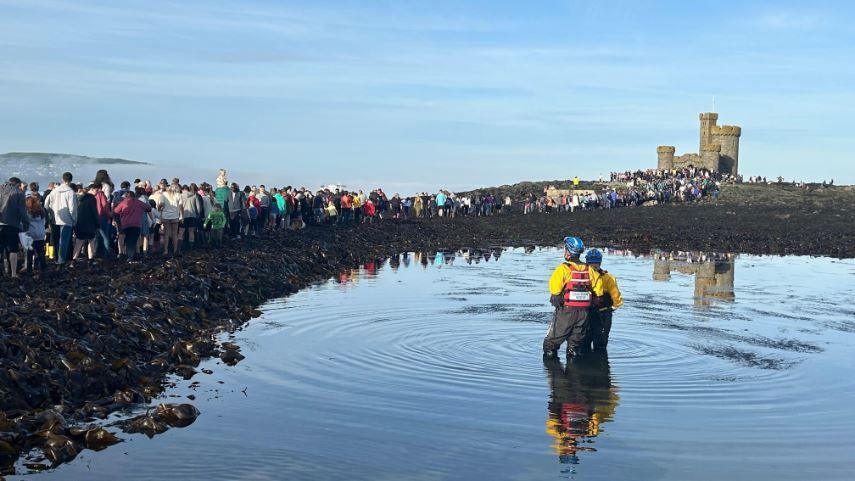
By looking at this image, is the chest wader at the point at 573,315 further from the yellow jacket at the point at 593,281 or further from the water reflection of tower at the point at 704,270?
the water reflection of tower at the point at 704,270

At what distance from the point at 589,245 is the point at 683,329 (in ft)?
85.8

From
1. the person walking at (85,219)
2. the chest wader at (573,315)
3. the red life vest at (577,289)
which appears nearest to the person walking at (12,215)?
the person walking at (85,219)

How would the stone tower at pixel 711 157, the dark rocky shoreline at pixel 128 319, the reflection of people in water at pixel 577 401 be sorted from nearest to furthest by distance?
the reflection of people in water at pixel 577 401, the dark rocky shoreline at pixel 128 319, the stone tower at pixel 711 157

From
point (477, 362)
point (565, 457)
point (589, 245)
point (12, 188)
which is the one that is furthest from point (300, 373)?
point (589, 245)

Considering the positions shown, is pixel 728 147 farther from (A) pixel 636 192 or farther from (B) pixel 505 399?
(B) pixel 505 399

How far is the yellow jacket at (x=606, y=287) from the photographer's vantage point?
14.7 m

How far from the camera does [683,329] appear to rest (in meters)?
18.8

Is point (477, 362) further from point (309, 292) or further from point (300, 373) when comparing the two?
point (309, 292)

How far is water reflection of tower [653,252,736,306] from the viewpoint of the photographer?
2514 centimetres

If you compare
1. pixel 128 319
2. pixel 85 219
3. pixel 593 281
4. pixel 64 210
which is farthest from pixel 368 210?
pixel 593 281

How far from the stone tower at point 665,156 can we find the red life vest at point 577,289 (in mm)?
119631

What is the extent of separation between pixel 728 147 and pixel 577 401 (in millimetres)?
125297

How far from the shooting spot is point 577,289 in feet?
46.6

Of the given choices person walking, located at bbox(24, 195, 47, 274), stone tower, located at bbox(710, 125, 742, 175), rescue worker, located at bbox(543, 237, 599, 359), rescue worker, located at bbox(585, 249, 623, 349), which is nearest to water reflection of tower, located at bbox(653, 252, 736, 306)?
rescue worker, located at bbox(585, 249, 623, 349)
